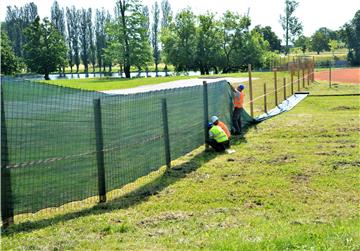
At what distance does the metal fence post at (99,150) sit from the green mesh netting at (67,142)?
6cm

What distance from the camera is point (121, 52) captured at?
3091 inches

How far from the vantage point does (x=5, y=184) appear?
597cm

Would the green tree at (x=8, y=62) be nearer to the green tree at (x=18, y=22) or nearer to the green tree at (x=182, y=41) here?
the green tree at (x=182, y=41)

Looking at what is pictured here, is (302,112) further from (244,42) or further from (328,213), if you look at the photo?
(244,42)

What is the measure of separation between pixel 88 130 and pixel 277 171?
3914mm

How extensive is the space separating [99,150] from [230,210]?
2.21 m

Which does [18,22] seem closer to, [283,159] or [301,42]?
[301,42]

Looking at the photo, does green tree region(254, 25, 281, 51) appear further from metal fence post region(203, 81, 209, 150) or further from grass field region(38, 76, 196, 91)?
metal fence post region(203, 81, 209, 150)

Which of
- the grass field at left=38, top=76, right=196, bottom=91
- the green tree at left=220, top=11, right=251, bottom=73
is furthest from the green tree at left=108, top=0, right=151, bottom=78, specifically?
the grass field at left=38, top=76, right=196, bottom=91

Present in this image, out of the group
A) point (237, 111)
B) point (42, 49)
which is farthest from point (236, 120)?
point (42, 49)

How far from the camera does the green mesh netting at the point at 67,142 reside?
616 cm

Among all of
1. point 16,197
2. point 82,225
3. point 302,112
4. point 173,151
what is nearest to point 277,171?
point 173,151

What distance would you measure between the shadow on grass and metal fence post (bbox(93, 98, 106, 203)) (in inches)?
8.7

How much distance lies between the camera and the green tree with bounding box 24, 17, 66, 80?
86.6 m
